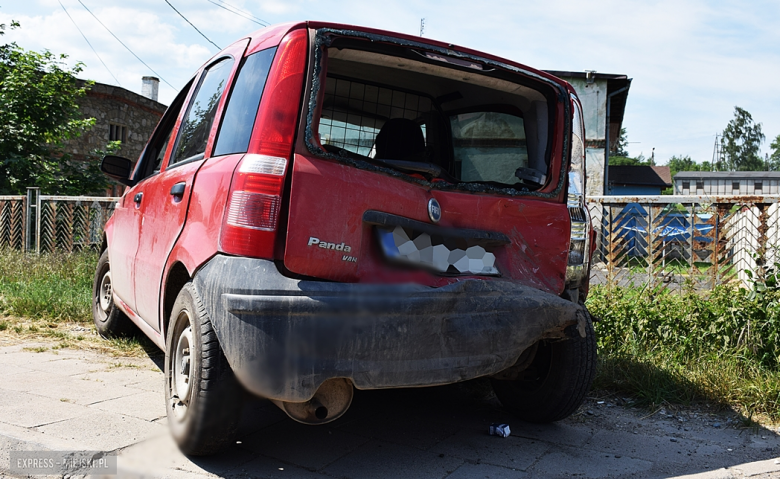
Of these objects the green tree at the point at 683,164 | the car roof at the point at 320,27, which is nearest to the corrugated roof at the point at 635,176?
the car roof at the point at 320,27

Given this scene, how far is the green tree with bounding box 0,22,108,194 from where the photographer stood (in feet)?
42.7

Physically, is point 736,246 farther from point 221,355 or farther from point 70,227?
point 70,227

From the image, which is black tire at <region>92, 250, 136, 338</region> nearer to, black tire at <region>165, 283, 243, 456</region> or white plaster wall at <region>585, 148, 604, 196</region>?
black tire at <region>165, 283, 243, 456</region>

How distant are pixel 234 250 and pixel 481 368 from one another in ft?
3.89

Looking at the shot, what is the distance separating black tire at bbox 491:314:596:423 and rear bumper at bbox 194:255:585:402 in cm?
71

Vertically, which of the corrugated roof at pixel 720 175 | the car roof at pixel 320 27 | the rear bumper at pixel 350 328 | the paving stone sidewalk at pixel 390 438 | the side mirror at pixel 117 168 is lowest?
the paving stone sidewalk at pixel 390 438

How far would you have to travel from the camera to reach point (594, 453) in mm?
3252

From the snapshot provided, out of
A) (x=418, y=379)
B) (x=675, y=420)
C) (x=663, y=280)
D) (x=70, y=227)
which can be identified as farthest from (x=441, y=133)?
(x=70, y=227)

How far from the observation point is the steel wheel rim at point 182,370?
9.19ft

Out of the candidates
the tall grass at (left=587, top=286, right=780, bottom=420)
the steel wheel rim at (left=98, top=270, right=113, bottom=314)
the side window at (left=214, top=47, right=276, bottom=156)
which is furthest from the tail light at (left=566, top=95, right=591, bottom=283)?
the steel wheel rim at (left=98, top=270, right=113, bottom=314)

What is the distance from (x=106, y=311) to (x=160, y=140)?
1874mm

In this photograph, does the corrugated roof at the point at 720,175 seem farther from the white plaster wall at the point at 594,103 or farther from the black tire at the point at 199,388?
the black tire at the point at 199,388

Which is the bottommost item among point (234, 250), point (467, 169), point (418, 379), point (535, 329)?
point (418, 379)

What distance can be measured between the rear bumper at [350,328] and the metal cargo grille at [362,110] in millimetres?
1270
